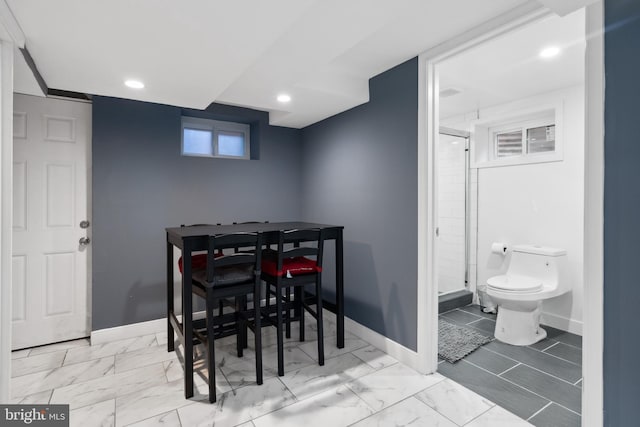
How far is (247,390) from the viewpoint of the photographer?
2.13m

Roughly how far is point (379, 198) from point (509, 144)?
6.51 feet

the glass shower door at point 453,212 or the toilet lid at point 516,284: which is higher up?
the glass shower door at point 453,212

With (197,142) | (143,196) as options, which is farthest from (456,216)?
(143,196)

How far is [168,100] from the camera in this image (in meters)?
2.72

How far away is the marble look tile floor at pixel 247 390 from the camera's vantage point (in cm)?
186

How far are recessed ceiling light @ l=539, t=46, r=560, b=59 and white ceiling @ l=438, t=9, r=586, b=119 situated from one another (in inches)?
1.2

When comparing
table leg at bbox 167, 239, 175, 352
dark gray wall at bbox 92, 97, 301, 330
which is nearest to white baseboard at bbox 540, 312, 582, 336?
dark gray wall at bbox 92, 97, 301, 330

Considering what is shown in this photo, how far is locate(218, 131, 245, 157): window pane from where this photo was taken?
367cm

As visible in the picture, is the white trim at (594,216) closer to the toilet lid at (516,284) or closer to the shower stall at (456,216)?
the toilet lid at (516,284)

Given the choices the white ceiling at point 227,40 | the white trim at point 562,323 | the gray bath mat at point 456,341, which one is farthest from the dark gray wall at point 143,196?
the white trim at point 562,323

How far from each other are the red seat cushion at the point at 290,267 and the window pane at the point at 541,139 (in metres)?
2.70

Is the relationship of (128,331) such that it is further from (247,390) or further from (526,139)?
(526,139)

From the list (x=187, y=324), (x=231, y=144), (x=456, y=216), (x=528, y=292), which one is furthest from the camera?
(x=456, y=216)

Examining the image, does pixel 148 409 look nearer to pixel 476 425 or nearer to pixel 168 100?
pixel 476 425
